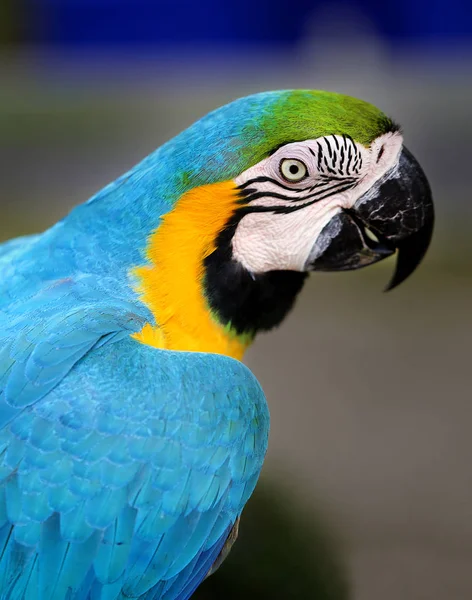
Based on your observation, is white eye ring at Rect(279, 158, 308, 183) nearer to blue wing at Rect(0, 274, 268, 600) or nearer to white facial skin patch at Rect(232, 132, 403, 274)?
white facial skin patch at Rect(232, 132, 403, 274)

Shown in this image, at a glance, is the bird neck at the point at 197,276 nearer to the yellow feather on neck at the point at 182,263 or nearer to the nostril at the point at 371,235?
the yellow feather on neck at the point at 182,263

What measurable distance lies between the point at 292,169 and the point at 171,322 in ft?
0.89

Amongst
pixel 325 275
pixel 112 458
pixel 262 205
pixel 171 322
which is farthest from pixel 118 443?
pixel 325 275

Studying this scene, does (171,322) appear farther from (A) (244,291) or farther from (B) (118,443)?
(B) (118,443)

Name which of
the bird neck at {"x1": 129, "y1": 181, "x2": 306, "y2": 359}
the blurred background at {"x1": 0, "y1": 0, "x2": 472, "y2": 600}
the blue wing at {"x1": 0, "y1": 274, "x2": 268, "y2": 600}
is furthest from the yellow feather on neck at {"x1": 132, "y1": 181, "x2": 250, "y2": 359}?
the blurred background at {"x1": 0, "y1": 0, "x2": 472, "y2": 600}

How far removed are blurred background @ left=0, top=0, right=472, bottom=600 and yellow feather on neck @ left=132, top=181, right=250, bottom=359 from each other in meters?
0.59

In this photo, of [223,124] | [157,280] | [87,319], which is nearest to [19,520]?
[87,319]

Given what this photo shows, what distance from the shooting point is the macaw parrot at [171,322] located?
717 mm

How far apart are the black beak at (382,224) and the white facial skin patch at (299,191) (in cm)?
1

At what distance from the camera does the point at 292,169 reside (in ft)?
2.95

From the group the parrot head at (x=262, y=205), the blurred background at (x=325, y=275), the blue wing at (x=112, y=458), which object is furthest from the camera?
the blurred background at (x=325, y=275)

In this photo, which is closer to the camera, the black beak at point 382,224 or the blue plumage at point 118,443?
the blue plumage at point 118,443

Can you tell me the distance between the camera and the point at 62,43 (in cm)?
361

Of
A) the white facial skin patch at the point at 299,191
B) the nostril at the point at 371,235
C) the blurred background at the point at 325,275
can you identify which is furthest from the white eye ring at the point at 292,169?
the blurred background at the point at 325,275
